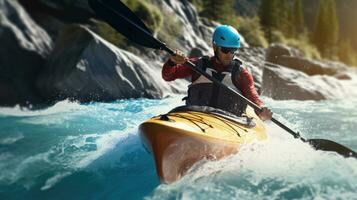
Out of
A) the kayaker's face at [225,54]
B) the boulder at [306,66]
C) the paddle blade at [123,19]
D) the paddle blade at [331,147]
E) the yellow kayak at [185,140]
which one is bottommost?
the boulder at [306,66]

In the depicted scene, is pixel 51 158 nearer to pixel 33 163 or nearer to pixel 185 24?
pixel 33 163

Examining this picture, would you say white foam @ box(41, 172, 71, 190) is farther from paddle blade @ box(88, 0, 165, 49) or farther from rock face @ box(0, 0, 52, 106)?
rock face @ box(0, 0, 52, 106)

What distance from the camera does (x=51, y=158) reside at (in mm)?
5188

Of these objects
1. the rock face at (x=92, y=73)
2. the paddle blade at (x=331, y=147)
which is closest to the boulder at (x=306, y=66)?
the rock face at (x=92, y=73)

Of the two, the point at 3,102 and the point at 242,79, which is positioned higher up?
the point at 242,79

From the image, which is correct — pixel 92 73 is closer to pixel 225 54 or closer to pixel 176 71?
pixel 176 71

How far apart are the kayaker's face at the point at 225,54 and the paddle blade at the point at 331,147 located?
156 cm

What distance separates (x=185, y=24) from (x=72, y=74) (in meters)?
8.75

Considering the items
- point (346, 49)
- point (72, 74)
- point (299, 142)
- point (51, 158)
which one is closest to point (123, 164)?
point (51, 158)

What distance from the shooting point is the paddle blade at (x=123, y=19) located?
5219 mm

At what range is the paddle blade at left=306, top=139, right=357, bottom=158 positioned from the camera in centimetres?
530

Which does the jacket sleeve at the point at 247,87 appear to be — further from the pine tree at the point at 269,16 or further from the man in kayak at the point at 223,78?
the pine tree at the point at 269,16

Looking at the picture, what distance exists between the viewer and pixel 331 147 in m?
5.49

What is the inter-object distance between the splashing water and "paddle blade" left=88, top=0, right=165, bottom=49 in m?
1.32
